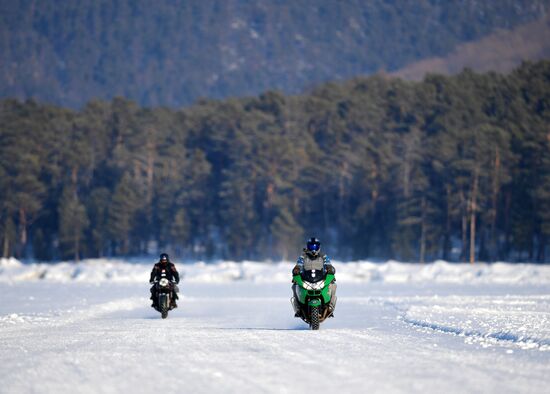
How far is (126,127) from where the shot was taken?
Answer: 92.1 m

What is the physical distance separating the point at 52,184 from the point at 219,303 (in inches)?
2475

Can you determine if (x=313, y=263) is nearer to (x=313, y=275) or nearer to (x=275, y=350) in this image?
(x=313, y=275)

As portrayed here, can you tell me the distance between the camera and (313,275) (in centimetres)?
1597

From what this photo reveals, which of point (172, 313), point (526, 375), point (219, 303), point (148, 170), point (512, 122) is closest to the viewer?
point (526, 375)

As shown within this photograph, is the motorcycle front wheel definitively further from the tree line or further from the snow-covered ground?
the tree line

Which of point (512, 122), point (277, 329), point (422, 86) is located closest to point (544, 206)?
point (512, 122)

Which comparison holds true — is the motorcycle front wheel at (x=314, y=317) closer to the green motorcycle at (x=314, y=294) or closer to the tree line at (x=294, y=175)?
the green motorcycle at (x=314, y=294)

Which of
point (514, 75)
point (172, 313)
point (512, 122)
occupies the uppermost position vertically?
point (514, 75)

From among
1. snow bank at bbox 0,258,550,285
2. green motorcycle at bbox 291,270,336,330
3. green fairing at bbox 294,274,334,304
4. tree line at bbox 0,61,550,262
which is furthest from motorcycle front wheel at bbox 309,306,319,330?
tree line at bbox 0,61,550,262

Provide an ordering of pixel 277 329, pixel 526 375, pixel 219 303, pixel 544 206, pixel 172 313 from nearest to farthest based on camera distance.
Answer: pixel 526 375, pixel 277 329, pixel 172 313, pixel 219 303, pixel 544 206

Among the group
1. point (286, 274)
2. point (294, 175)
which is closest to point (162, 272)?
point (286, 274)

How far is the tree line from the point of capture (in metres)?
72.1

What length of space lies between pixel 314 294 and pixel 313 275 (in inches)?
13.4

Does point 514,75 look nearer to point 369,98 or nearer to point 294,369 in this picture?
point 369,98
